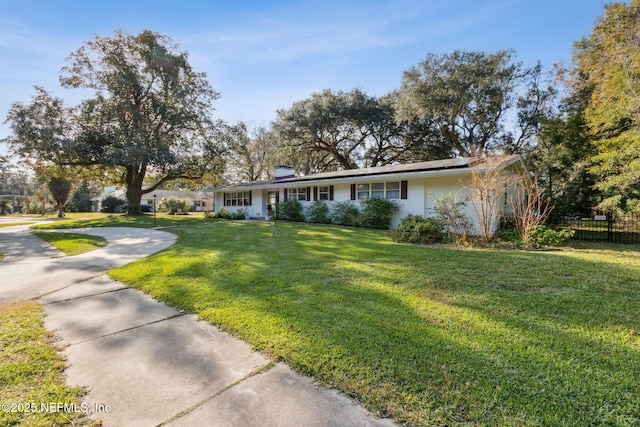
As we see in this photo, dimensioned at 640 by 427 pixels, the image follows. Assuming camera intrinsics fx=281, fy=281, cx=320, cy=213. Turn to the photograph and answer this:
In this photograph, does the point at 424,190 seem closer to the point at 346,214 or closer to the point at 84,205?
the point at 346,214

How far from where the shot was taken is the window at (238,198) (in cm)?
2203

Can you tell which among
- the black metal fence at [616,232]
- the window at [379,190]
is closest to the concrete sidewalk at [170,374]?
the window at [379,190]

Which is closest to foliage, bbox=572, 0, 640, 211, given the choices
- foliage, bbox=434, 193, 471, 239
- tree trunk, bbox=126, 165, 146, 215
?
foliage, bbox=434, 193, 471, 239

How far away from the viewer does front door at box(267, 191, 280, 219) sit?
62.7 ft

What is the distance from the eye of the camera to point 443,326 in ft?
10.1

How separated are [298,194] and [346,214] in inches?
178

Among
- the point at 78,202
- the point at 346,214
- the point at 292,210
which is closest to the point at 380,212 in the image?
the point at 346,214

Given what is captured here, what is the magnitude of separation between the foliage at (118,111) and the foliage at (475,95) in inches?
690

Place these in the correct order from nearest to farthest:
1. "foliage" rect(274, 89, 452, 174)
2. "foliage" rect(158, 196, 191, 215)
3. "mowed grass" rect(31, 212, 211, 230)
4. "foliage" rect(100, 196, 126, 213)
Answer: "mowed grass" rect(31, 212, 211, 230) < "foliage" rect(274, 89, 452, 174) < "foliage" rect(158, 196, 191, 215) < "foliage" rect(100, 196, 126, 213)

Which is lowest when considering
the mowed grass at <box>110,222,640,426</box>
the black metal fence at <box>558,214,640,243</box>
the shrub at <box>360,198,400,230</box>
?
the mowed grass at <box>110,222,640,426</box>

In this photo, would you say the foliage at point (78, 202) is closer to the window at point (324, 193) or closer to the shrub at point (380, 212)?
the window at point (324, 193)

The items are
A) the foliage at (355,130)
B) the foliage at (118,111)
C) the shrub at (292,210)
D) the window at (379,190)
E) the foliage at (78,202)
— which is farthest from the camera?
the foliage at (78,202)

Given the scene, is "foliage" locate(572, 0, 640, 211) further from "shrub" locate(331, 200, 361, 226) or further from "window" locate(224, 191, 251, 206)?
"window" locate(224, 191, 251, 206)

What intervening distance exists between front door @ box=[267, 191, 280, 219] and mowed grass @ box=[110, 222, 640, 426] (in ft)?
42.0
